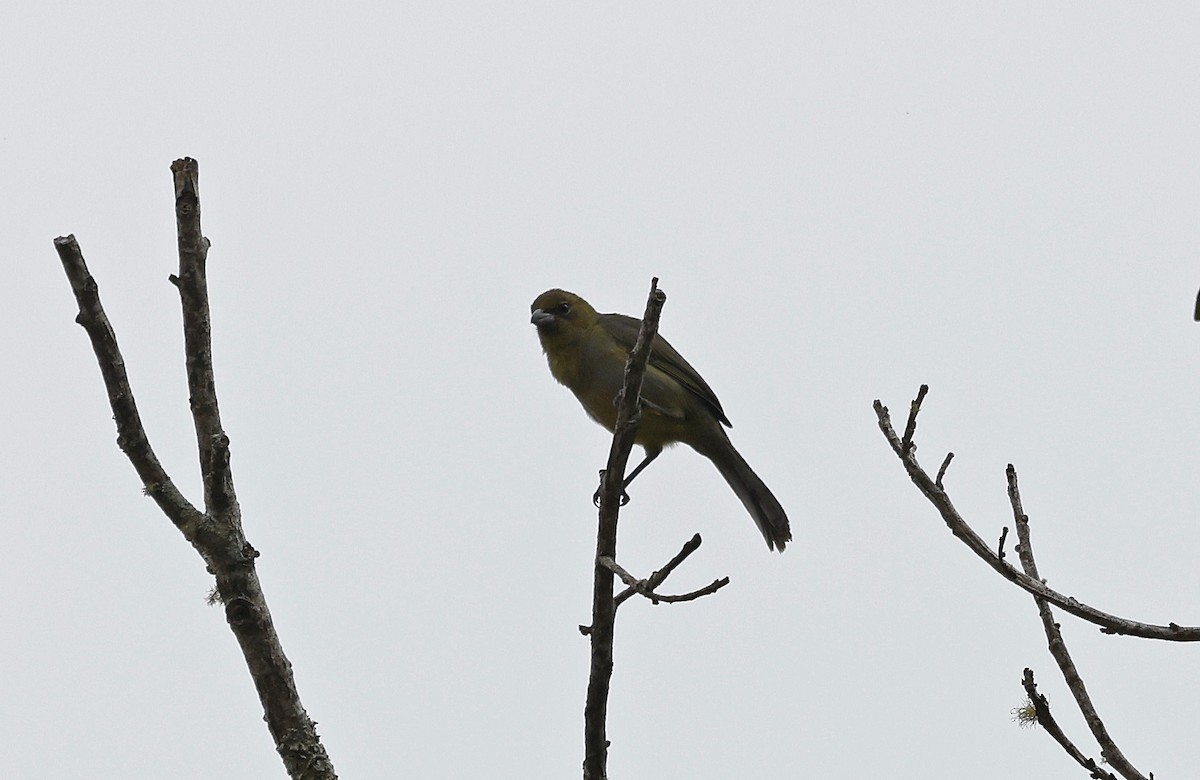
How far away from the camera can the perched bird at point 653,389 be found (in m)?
6.44

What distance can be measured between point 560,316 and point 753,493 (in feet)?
4.45

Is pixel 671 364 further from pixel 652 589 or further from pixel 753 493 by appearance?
pixel 652 589

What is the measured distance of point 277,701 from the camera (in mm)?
3203

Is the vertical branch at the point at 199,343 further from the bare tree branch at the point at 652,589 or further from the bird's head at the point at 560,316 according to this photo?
the bird's head at the point at 560,316

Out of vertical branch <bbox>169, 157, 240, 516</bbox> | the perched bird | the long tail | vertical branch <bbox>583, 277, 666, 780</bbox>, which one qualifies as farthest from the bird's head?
vertical branch <bbox>169, 157, 240, 516</bbox>

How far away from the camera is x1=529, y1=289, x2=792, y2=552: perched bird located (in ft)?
21.1

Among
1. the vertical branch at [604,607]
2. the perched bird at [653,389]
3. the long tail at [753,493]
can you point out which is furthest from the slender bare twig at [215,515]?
the long tail at [753,493]

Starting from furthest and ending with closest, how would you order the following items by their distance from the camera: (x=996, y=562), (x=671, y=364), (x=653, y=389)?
(x=671, y=364) < (x=653, y=389) < (x=996, y=562)

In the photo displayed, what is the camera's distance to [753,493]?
6.71 meters

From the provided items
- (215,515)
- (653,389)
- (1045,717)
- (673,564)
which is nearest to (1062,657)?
(1045,717)

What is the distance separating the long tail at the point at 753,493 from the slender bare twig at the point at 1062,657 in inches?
118

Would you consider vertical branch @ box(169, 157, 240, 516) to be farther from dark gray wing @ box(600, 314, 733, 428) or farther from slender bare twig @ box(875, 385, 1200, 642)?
dark gray wing @ box(600, 314, 733, 428)

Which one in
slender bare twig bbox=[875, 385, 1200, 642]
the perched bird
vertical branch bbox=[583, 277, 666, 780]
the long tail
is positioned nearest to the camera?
slender bare twig bbox=[875, 385, 1200, 642]

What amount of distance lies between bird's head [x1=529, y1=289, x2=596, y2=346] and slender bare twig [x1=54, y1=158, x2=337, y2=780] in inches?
141
